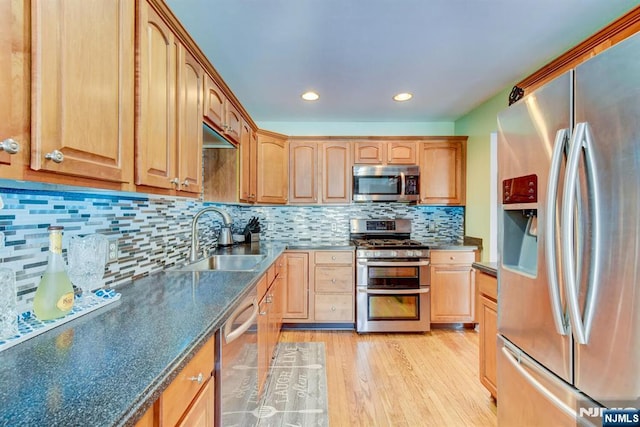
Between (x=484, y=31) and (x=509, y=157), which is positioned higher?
(x=484, y=31)

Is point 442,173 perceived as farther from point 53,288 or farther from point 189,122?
point 53,288

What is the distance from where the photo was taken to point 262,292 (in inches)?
76.2

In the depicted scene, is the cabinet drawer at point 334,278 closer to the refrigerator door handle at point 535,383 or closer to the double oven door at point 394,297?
the double oven door at point 394,297

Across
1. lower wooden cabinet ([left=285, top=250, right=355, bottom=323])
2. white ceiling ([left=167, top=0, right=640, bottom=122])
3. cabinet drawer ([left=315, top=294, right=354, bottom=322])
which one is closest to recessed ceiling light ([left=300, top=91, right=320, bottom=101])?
white ceiling ([left=167, top=0, right=640, bottom=122])

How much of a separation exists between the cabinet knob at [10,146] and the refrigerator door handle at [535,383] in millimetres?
1706

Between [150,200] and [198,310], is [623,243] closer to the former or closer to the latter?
[198,310]

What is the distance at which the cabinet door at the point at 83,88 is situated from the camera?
27.0 inches

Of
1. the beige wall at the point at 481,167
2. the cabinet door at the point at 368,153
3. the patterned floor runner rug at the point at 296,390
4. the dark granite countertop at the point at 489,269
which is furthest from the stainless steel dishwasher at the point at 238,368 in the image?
the beige wall at the point at 481,167

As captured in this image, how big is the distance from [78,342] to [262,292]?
1163 mm

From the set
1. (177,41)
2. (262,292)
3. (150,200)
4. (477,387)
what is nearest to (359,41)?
(177,41)

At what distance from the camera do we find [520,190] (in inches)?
49.9

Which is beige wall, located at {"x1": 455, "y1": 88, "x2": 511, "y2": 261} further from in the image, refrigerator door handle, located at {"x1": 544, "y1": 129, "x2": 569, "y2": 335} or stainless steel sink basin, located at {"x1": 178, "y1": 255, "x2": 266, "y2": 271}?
stainless steel sink basin, located at {"x1": 178, "y1": 255, "x2": 266, "y2": 271}

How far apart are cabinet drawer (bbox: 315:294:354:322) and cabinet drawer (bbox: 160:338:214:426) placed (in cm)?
218

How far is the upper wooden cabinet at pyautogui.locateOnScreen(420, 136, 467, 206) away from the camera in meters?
3.46
